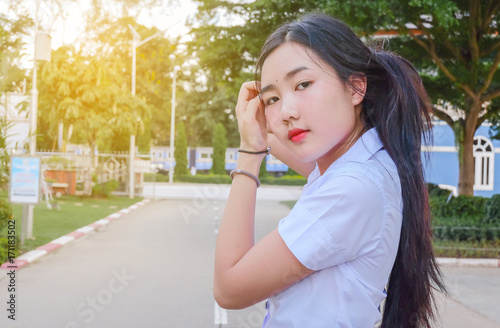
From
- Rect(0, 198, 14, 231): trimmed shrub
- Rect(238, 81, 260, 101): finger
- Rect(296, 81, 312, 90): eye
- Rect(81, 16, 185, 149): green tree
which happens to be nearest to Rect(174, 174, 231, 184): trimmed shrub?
Rect(81, 16, 185, 149): green tree

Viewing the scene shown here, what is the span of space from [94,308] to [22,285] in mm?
1734

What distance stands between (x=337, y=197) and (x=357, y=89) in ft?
0.99

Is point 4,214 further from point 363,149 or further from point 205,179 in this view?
point 205,179

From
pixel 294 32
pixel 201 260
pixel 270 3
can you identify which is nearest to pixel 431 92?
pixel 270 3

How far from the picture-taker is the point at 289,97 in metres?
1.31

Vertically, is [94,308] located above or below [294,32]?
below

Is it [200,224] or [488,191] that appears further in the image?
[488,191]

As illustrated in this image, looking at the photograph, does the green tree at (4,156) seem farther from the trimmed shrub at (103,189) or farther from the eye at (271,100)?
the trimmed shrub at (103,189)

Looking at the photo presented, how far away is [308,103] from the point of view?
4.24 ft

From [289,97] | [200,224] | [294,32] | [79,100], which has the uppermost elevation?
[79,100]

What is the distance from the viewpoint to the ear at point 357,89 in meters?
1.36

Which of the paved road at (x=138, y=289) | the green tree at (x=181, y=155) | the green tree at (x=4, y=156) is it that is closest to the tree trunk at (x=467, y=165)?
Result: the paved road at (x=138, y=289)

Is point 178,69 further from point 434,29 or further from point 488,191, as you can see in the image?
point 434,29

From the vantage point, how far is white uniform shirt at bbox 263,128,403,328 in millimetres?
1194
